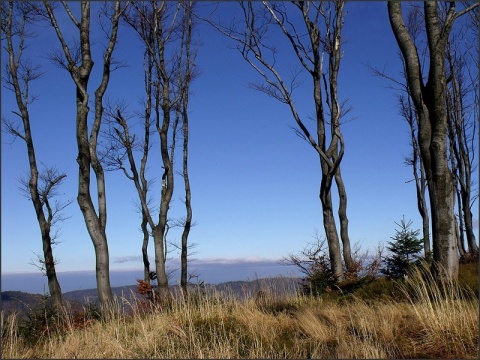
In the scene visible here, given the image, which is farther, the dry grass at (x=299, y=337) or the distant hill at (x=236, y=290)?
the distant hill at (x=236, y=290)

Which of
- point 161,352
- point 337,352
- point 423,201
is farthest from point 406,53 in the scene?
point 423,201

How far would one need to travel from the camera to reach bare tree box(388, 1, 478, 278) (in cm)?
827

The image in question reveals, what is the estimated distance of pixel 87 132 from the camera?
38.1 feet

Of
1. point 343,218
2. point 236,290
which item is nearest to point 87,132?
point 236,290

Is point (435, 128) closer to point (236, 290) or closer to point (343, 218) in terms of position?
point (236, 290)

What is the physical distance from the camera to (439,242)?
8.32 meters

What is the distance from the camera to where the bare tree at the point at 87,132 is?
35.7ft

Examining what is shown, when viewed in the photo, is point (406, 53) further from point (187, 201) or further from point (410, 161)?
point (410, 161)

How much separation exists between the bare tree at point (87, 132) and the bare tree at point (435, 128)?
6.67 m

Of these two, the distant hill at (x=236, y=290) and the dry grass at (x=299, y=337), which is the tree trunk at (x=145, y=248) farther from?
the dry grass at (x=299, y=337)

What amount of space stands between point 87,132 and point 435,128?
24.9 ft

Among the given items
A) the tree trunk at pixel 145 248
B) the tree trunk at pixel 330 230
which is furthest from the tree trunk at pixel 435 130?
the tree trunk at pixel 145 248

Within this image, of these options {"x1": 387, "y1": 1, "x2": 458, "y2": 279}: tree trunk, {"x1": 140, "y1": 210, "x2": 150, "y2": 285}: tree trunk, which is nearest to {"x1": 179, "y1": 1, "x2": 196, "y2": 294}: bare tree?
{"x1": 140, "y1": 210, "x2": 150, "y2": 285}: tree trunk

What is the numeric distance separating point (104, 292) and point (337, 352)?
22.8 feet
